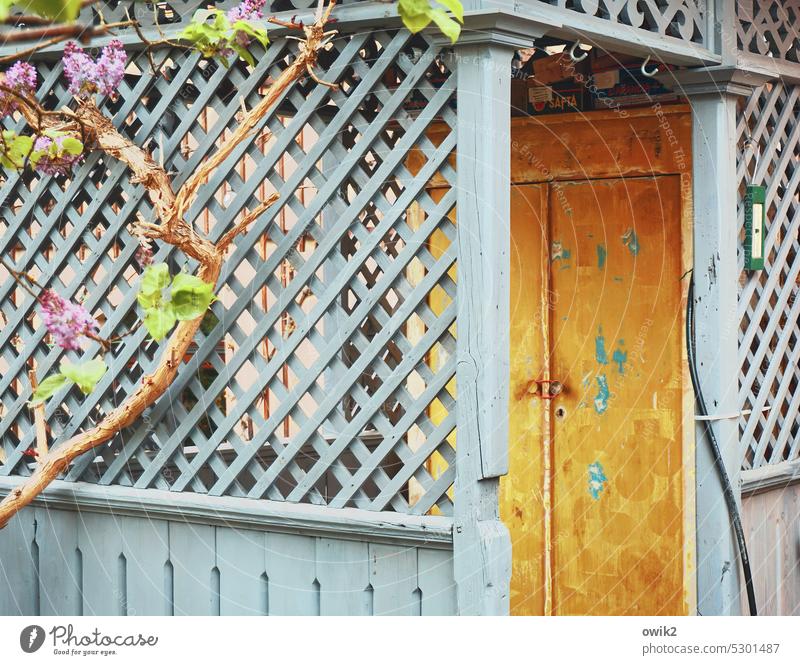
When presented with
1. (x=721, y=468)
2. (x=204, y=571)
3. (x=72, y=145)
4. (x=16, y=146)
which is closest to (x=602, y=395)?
(x=721, y=468)

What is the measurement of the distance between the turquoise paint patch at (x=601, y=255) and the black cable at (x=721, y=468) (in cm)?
63

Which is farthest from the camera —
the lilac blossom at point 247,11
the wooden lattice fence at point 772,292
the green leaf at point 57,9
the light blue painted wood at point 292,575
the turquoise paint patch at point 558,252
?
the turquoise paint patch at point 558,252

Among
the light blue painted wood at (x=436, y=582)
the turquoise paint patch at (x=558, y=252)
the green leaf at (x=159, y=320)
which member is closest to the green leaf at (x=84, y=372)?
the green leaf at (x=159, y=320)

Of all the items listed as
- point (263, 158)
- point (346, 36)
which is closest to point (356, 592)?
point (263, 158)

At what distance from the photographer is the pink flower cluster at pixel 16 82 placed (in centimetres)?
391

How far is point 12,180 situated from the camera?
4.44m

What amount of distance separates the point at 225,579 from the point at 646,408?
2.05 metres

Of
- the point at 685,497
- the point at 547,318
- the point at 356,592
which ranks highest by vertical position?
the point at 547,318

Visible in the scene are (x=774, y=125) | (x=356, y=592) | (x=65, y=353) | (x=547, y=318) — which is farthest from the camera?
(x=547, y=318)

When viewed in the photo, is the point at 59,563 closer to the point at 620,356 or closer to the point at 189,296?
the point at 189,296

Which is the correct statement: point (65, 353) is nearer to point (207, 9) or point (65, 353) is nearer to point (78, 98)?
point (78, 98)

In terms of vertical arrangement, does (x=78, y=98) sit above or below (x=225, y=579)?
above

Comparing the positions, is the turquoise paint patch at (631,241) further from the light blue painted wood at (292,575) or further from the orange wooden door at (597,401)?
the light blue painted wood at (292,575)

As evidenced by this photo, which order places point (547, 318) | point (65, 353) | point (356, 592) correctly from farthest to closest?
point (547, 318) < point (65, 353) < point (356, 592)
